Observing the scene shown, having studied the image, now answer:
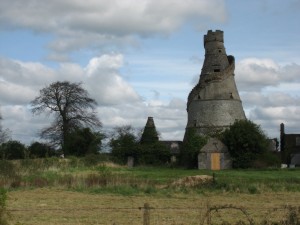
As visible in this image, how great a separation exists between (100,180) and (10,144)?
53.2 meters

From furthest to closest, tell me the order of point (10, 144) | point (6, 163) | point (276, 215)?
point (10, 144) < point (6, 163) < point (276, 215)

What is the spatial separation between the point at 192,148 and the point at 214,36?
15.9 meters

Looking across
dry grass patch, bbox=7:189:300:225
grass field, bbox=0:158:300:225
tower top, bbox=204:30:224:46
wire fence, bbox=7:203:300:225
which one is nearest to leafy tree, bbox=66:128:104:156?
tower top, bbox=204:30:224:46

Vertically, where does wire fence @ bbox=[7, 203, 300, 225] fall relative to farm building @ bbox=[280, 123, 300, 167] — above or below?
below

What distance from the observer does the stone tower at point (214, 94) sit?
67.7m

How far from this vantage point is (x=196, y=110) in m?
69.4

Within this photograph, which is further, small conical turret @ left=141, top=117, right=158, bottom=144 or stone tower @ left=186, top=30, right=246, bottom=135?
small conical turret @ left=141, top=117, right=158, bottom=144

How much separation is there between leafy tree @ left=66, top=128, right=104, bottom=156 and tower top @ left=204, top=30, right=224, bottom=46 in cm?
1969

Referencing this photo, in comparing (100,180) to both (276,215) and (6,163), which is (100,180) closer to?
(6,163)

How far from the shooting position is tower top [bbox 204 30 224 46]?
71188 mm

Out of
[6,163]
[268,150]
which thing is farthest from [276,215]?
[268,150]

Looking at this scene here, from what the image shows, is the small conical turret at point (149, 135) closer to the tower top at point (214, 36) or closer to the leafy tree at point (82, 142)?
the leafy tree at point (82, 142)

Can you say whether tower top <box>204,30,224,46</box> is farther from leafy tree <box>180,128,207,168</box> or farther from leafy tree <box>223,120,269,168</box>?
leafy tree <box>223,120,269,168</box>

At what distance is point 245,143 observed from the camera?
60688mm
